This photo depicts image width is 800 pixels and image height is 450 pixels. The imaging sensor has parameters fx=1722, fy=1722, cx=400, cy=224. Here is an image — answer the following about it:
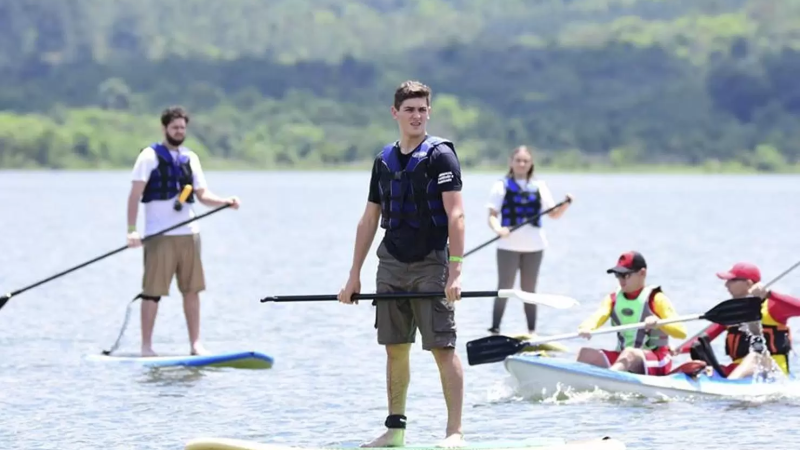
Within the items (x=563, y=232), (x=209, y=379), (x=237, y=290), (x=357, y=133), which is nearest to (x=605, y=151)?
(x=357, y=133)

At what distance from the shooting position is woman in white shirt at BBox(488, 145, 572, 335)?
17016mm

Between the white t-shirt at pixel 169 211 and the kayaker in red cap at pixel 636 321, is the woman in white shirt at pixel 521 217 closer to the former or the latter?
the white t-shirt at pixel 169 211

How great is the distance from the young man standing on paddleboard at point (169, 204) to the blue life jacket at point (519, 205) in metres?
3.63

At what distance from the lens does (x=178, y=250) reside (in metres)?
14.5

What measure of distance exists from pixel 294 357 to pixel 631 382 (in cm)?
453

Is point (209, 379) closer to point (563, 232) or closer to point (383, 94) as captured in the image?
point (563, 232)

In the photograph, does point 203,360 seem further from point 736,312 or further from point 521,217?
point 736,312

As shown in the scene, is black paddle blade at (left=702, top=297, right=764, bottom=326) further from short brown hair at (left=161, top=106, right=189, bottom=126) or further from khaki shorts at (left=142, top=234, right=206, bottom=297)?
short brown hair at (left=161, top=106, right=189, bottom=126)

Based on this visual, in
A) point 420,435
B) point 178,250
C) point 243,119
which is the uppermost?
point 243,119

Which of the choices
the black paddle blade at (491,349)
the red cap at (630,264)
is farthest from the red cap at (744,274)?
the black paddle blade at (491,349)

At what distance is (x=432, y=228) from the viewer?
9547mm

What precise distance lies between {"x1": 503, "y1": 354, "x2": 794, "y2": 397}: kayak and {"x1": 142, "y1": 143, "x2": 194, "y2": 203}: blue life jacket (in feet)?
10.6

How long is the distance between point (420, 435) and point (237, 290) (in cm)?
1387

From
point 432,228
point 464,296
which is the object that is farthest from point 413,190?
point 464,296
